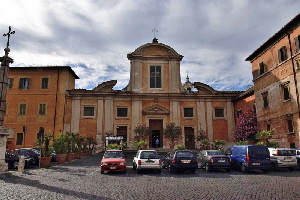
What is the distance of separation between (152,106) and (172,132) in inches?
158

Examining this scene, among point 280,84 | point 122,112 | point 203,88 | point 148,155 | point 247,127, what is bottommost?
point 148,155

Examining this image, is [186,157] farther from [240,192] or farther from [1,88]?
[1,88]

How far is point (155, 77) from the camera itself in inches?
1224

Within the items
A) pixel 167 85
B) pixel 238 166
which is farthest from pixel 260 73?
pixel 238 166

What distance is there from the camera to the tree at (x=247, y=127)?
81.1 feet

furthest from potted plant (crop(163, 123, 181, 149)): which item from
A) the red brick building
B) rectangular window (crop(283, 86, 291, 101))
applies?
rectangular window (crop(283, 86, 291, 101))

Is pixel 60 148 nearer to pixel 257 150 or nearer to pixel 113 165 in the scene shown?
pixel 113 165

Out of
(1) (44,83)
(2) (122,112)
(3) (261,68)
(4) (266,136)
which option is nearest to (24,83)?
(1) (44,83)

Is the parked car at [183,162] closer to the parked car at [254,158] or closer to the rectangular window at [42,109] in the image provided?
the parked car at [254,158]

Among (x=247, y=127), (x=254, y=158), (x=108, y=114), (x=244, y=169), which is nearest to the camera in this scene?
(x=254, y=158)

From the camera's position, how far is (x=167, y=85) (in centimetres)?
3094

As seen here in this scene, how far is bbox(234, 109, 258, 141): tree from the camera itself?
24719 mm

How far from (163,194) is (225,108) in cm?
2450

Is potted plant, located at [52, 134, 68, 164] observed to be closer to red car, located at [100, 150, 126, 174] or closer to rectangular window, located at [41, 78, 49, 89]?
red car, located at [100, 150, 126, 174]
